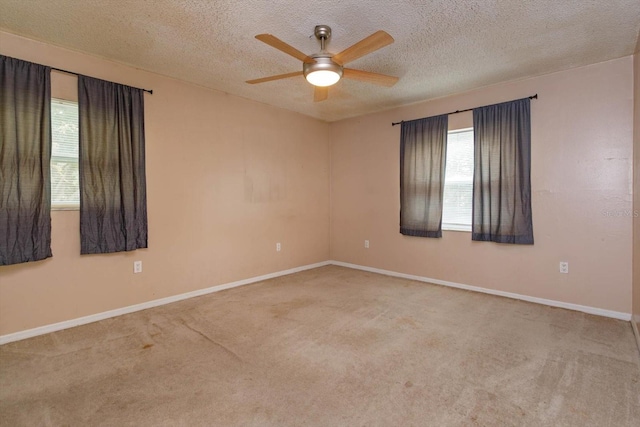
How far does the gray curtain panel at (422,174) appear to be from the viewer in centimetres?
409

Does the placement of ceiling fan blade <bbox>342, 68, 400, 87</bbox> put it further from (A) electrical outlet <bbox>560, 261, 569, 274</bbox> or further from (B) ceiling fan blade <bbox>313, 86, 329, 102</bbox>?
(A) electrical outlet <bbox>560, 261, 569, 274</bbox>

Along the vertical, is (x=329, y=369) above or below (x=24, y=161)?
below

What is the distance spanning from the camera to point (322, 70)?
2.29 m

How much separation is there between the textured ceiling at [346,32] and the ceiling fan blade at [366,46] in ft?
1.06

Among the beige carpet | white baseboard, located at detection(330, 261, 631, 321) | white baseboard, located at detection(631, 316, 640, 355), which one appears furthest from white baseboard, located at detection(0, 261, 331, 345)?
white baseboard, located at detection(631, 316, 640, 355)

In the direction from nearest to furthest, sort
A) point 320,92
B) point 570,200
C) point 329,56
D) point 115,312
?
point 329,56 < point 320,92 < point 115,312 < point 570,200

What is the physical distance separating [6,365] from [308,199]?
3.78m

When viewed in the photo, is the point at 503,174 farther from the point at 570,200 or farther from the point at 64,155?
the point at 64,155

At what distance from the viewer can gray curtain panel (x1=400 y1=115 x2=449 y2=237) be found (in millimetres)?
4094

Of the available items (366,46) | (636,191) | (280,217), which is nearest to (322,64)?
(366,46)

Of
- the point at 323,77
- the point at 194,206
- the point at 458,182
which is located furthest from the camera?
the point at 458,182

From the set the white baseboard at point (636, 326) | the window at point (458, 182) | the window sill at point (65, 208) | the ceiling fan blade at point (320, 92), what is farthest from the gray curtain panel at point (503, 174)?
the window sill at point (65, 208)

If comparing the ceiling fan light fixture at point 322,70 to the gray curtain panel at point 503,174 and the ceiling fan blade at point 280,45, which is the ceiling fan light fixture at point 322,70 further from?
the gray curtain panel at point 503,174

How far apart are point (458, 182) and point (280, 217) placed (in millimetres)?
2529
